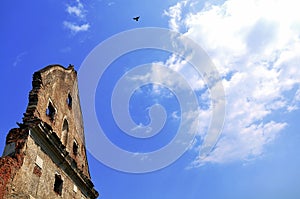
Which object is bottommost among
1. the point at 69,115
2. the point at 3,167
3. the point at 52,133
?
the point at 3,167

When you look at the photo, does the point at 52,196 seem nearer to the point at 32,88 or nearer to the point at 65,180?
the point at 65,180

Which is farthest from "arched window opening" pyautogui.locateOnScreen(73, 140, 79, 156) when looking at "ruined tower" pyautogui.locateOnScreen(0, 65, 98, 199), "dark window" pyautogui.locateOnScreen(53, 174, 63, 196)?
"dark window" pyautogui.locateOnScreen(53, 174, 63, 196)

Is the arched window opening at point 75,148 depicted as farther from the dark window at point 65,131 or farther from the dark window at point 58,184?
the dark window at point 58,184

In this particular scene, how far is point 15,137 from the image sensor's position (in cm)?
1188

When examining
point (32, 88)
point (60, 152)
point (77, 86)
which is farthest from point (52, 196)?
point (77, 86)

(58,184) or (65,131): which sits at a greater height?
(65,131)

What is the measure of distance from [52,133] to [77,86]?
26.4ft

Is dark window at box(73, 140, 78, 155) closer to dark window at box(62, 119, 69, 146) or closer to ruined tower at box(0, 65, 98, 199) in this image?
ruined tower at box(0, 65, 98, 199)

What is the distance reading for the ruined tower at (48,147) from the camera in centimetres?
Result: 1102

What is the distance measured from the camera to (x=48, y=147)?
13648 mm

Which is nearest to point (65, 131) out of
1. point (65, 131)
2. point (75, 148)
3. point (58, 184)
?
point (65, 131)

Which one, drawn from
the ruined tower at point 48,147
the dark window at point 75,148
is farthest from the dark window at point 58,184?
the dark window at point 75,148

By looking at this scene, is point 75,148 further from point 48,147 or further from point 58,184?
point 48,147

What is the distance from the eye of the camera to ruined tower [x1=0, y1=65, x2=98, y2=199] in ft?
36.2
